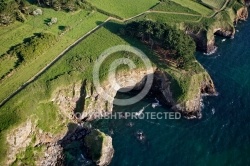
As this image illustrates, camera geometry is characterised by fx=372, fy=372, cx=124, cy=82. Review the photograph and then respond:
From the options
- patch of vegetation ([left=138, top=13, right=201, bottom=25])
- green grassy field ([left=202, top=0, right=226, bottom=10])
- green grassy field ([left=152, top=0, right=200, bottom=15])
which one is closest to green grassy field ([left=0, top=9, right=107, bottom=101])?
patch of vegetation ([left=138, top=13, right=201, bottom=25])

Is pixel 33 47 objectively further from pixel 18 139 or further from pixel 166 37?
pixel 166 37

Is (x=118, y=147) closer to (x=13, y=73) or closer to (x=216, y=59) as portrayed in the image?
(x=13, y=73)

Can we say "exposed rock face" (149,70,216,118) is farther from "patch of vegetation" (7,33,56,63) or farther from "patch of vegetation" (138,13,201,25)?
"patch of vegetation" (7,33,56,63)

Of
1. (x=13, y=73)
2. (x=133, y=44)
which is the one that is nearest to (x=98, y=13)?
(x=133, y=44)

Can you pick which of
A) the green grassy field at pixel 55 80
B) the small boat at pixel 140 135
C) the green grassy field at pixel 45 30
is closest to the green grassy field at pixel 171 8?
the green grassy field at pixel 45 30

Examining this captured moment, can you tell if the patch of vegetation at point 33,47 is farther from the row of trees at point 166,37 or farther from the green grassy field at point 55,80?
the row of trees at point 166,37
